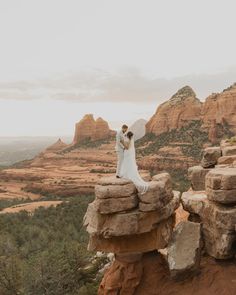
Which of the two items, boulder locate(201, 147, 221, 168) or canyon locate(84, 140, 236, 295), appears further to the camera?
boulder locate(201, 147, 221, 168)

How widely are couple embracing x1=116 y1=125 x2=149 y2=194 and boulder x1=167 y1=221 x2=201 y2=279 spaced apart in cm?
205

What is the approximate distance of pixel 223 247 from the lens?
478 inches

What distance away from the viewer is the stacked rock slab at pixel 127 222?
1202 cm

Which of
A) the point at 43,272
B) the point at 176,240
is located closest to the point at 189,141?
the point at 43,272

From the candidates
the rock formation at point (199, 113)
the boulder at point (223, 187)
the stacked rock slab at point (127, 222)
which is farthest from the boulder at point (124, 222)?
the rock formation at point (199, 113)

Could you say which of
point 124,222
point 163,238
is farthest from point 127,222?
point 163,238

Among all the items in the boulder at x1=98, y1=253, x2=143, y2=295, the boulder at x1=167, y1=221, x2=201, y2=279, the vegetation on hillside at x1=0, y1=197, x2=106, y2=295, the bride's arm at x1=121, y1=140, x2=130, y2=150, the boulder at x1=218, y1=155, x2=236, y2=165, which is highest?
the bride's arm at x1=121, y1=140, x2=130, y2=150

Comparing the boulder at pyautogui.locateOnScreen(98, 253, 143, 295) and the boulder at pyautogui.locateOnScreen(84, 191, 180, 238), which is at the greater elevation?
the boulder at pyautogui.locateOnScreen(84, 191, 180, 238)

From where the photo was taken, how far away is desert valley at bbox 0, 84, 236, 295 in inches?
481

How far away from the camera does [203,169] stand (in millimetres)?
17562

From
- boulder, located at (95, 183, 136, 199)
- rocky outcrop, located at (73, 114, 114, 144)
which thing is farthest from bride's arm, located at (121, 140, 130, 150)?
rocky outcrop, located at (73, 114, 114, 144)

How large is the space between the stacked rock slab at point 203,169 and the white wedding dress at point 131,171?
5.27 m

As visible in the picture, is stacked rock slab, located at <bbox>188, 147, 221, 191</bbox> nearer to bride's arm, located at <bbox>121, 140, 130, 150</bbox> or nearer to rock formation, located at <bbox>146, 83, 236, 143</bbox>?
bride's arm, located at <bbox>121, 140, 130, 150</bbox>

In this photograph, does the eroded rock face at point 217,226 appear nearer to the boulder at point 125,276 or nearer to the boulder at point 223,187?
the boulder at point 223,187
